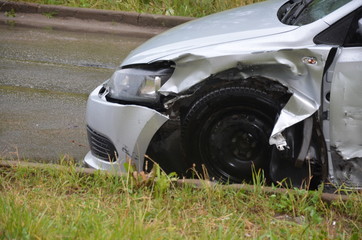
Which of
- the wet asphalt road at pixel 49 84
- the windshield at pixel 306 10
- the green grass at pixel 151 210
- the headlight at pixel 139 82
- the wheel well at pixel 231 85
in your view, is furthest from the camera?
the wet asphalt road at pixel 49 84

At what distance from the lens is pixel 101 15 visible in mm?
11031

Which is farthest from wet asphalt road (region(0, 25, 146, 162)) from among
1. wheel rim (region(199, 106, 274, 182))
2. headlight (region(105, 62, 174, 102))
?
wheel rim (region(199, 106, 274, 182))

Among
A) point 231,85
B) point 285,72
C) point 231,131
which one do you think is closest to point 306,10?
point 285,72

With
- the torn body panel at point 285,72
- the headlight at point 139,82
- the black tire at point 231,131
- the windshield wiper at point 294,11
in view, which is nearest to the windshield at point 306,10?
the windshield wiper at point 294,11

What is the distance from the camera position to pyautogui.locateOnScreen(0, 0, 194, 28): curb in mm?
10742

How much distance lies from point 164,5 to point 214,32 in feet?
21.0

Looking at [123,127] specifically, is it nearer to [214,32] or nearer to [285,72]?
[214,32]

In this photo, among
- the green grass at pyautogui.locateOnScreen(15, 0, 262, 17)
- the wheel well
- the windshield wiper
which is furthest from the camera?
the green grass at pyautogui.locateOnScreen(15, 0, 262, 17)

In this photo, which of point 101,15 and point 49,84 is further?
point 101,15

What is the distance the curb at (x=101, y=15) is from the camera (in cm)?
1074

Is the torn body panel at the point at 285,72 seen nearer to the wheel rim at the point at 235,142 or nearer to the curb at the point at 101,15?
the wheel rim at the point at 235,142

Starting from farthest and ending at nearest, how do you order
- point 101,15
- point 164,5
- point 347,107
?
point 164,5, point 101,15, point 347,107

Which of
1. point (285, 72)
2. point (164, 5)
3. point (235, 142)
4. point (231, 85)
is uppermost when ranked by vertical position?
point (285, 72)

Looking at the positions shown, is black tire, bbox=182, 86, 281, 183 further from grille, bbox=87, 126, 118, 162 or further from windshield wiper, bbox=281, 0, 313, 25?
windshield wiper, bbox=281, 0, 313, 25
